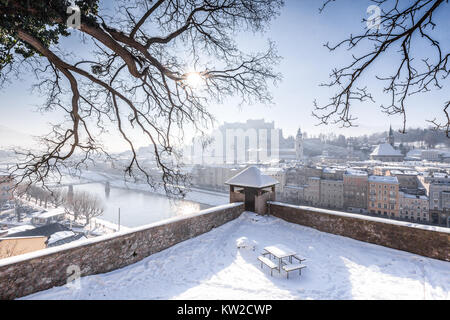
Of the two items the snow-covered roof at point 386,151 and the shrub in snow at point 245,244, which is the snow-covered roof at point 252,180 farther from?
the snow-covered roof at point 386,151

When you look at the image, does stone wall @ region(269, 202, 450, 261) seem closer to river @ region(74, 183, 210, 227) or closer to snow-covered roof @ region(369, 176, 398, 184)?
river @ region(74, 183, 210, 227)

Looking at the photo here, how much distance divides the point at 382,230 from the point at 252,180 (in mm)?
4074

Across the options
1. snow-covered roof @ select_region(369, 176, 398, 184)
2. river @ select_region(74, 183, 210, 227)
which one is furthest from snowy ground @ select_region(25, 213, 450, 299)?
snow-covered roof @ select_region(369, 176, 398, 184)

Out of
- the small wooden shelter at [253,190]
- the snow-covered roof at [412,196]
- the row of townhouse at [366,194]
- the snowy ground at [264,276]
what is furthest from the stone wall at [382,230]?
the snow-covered roof at [412,196]

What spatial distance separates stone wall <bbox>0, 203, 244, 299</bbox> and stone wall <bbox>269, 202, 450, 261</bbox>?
351cm

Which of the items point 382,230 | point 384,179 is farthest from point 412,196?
point 382,230

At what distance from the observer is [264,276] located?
13.4ft

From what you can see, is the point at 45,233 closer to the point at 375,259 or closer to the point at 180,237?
the point at 180,237

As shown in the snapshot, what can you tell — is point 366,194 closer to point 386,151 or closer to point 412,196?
point 412,196

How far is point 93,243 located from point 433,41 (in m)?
5.52

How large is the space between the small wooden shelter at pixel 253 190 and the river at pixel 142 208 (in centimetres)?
2240
